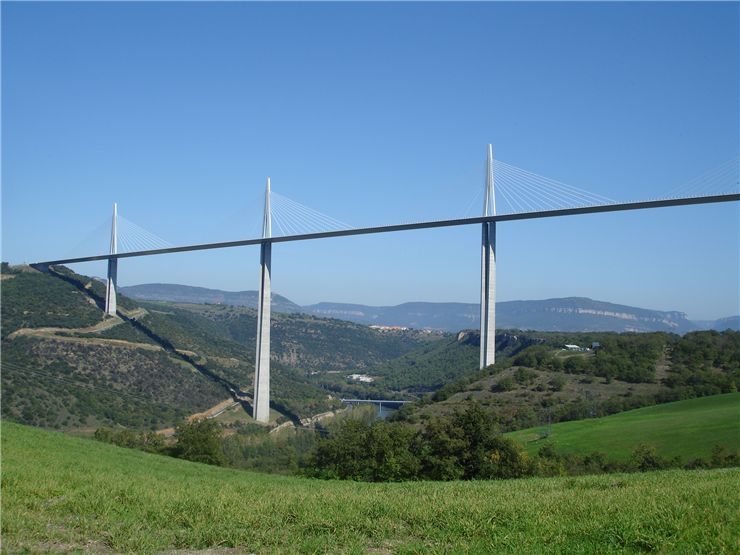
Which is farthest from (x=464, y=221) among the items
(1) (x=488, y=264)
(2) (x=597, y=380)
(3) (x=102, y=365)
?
(3) (x=102, y=365)

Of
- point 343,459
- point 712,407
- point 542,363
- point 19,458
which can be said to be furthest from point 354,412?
point 19,458

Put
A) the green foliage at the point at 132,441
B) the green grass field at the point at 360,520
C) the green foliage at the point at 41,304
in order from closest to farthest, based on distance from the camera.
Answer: the green grass field at the point at 360,520
the green foliage at the point at 132,441
the green foliage at the point at 41,304

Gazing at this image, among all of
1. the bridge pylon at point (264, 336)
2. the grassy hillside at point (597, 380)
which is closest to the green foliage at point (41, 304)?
the bridge pylon at point (264, 336)

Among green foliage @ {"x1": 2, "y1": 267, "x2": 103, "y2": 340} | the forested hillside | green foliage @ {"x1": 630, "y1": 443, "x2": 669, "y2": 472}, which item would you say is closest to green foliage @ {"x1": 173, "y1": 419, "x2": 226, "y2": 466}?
the forested hillside

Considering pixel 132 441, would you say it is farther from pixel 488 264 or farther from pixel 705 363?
pixel 705 363

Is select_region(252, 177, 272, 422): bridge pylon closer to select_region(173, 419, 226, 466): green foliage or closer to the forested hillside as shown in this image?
the forested hillside

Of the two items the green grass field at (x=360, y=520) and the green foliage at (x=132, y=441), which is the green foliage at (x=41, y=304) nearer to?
the green foliage at (x=132, y=441)

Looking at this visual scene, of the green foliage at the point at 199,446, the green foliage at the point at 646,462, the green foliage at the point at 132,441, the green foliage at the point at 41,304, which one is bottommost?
the green foliage at the point at 132,441
